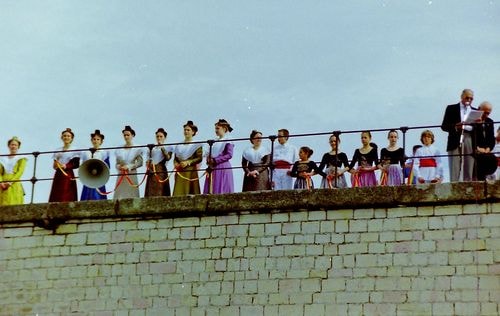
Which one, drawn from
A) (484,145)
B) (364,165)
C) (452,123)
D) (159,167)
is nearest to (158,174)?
(159,167)

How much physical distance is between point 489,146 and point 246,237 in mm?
3153

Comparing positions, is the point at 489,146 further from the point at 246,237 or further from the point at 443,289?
the point at 246,237

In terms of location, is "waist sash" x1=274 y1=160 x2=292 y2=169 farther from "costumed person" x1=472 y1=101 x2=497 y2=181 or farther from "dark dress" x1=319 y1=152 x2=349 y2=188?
"costumed person" x1=472 y1=101 x2=497 y2=181

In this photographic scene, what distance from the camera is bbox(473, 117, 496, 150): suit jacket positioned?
16.5 metres

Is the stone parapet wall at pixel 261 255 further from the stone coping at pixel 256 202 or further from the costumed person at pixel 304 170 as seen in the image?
the costumed person at pixel 304 170

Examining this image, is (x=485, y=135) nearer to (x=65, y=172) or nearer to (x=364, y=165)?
(x=364, y=165)

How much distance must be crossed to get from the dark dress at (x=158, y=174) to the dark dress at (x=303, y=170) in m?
1.66

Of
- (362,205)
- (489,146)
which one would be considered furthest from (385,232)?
(489,146)

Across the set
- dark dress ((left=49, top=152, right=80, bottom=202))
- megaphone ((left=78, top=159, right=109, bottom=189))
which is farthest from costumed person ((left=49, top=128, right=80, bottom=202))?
megaphone ((left=78, top=159, right=109, bottom=189))

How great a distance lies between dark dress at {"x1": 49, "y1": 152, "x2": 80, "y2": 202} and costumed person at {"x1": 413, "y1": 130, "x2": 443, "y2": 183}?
458 cm

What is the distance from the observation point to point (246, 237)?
1673 cm

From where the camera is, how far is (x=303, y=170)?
17391 millimetres

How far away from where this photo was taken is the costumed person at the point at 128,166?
18.2m

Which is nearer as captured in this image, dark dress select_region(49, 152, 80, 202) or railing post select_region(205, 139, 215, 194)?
railing post select_region(205, 139, 215, 194)
